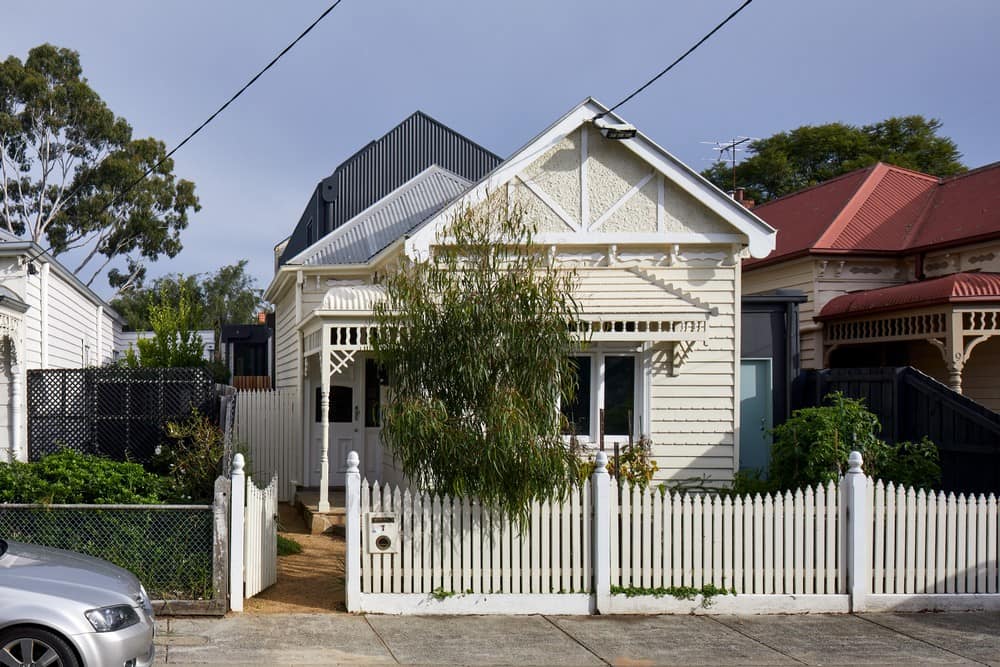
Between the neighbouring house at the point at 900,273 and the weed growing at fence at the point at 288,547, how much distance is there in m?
10.4

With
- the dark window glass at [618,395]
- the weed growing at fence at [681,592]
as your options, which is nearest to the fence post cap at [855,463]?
the weed growing at fence at [681,592]

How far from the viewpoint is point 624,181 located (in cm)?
1463

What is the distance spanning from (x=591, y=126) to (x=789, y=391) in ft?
17.8

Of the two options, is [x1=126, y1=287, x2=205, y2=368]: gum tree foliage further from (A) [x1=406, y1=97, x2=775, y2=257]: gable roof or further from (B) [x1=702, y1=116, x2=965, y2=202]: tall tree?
(B) [x1=702, y1=116, x2=965, y2=202]: tall tree

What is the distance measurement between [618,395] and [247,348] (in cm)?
1834

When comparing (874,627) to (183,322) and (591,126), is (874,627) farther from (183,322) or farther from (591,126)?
(183,322)

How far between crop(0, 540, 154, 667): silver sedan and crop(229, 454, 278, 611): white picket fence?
2357 mm

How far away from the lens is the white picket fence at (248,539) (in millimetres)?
→ 9305

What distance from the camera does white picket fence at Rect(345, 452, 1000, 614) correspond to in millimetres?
9523

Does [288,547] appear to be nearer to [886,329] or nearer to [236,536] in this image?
[236,536]

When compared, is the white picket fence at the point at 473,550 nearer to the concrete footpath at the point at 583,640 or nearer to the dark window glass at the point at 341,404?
the concrete footpath at the point at 583,640

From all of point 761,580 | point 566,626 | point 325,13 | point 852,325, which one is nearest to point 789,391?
point 852,325

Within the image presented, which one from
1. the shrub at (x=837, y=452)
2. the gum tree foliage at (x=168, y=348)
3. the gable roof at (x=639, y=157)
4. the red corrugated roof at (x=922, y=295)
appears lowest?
the shrub at (x=837, y=452)

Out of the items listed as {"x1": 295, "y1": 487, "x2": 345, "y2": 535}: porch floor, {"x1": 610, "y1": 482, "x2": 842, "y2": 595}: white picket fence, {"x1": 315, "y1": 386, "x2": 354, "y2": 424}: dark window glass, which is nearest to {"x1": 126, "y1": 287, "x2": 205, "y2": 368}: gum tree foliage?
{"x1": 315, "y1": 386, "x2": 354, "y2": 424}: dark window glass
